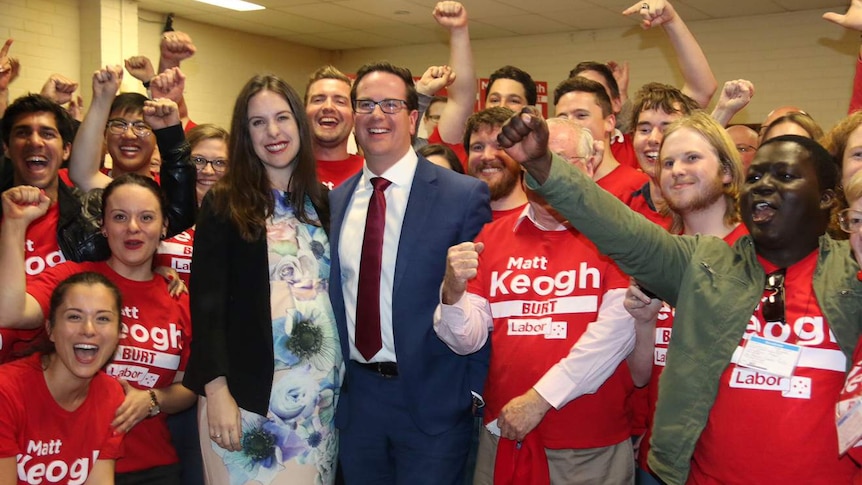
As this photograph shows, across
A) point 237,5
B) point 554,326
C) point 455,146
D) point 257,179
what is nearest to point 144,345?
point 257,179

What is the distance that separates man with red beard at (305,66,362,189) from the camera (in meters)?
3.98

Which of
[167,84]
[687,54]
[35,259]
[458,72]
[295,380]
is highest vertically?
[687,54]

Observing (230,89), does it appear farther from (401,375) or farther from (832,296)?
(832,296)

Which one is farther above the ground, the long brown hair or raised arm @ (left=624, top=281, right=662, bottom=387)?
the long brown hair

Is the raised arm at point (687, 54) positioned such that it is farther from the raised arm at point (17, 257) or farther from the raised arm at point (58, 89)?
the raised arm at point (58, 89)

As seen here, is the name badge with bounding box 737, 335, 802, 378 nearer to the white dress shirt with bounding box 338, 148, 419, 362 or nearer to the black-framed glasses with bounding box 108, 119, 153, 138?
the white dress shirt with bounding box 338, 148, 419, 362

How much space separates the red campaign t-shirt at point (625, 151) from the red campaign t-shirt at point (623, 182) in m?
0.93

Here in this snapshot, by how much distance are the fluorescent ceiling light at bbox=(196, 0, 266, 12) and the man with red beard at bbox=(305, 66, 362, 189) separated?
714 centimetres

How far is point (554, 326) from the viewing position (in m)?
2.68

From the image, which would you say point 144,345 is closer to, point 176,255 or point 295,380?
point 176,255

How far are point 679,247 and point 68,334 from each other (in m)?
2.17

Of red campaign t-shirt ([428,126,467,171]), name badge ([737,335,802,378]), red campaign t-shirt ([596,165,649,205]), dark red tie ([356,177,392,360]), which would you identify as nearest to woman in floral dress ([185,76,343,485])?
dark red tie ([356,177,392,360])

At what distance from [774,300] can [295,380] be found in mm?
1576

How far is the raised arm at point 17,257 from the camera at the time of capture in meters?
2.88
